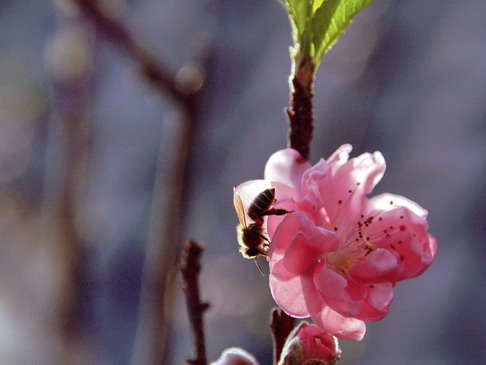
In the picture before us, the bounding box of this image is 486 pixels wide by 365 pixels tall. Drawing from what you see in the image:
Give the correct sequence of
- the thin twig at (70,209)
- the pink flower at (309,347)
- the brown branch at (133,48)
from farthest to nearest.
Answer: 1. the thin twig at (70,209)
2. the brown branch at (133,48)
3. the pink flower at (309,347)

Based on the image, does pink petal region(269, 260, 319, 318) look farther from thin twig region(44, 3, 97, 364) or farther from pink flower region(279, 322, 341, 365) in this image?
thin twig region(44, 3, 97, 364)

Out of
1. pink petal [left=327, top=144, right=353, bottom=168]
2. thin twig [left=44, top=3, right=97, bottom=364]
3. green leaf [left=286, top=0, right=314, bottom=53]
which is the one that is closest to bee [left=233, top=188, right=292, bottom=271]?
pink petal [left=327, top=144, right=353, bottom=168]

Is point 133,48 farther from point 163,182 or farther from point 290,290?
point 290,290

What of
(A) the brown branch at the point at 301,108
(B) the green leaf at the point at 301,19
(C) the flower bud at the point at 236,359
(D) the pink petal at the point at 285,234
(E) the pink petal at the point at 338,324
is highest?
(B) the green leaf at the point at 301,19

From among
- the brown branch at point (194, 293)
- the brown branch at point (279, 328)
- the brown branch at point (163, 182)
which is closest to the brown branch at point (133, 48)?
the brown branch at point (163, 182)

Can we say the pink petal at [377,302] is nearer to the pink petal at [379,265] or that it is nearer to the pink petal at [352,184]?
the pink petal at [379,265]

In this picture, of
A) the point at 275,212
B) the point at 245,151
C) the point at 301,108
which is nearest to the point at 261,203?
the point at 275,212
